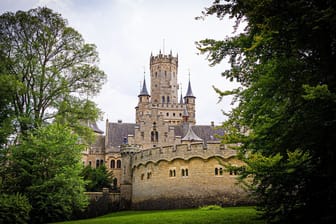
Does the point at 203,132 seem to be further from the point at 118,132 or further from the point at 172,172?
the point at 172,172

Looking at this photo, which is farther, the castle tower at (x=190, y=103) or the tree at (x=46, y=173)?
the castle tower at (x=190, y=103)

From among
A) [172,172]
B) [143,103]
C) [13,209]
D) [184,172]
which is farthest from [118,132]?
[13,209]

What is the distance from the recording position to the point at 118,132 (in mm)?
58344

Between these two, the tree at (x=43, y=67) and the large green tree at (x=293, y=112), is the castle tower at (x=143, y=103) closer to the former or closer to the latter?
the tree at (x=43, y=67)

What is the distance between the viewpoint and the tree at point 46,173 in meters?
25.0

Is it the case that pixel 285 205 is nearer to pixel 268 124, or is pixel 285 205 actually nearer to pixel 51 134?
pixel 268 124

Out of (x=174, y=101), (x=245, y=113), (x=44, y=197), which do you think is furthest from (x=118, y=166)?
(x=245, y=113)

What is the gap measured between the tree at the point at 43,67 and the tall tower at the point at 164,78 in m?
47.1

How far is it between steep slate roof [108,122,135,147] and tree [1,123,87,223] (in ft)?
97.9

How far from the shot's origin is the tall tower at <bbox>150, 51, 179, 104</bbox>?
7638 centimetres

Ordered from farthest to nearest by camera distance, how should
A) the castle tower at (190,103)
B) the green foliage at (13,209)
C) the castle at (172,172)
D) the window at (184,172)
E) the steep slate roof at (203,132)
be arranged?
the castle tower at (190,103) → the steep slate roof at (203,132) → the window at (184,172) → the castle at (172,172) → the green foliage at (13,209)

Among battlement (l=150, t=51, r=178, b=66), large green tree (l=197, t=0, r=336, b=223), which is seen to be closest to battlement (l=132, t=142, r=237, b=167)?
large green tree (l=197, t=0, r=336, b=223)

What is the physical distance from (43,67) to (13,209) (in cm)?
993

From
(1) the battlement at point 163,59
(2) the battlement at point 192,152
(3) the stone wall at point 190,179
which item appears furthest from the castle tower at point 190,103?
(3) the stone wall at point 190,179
